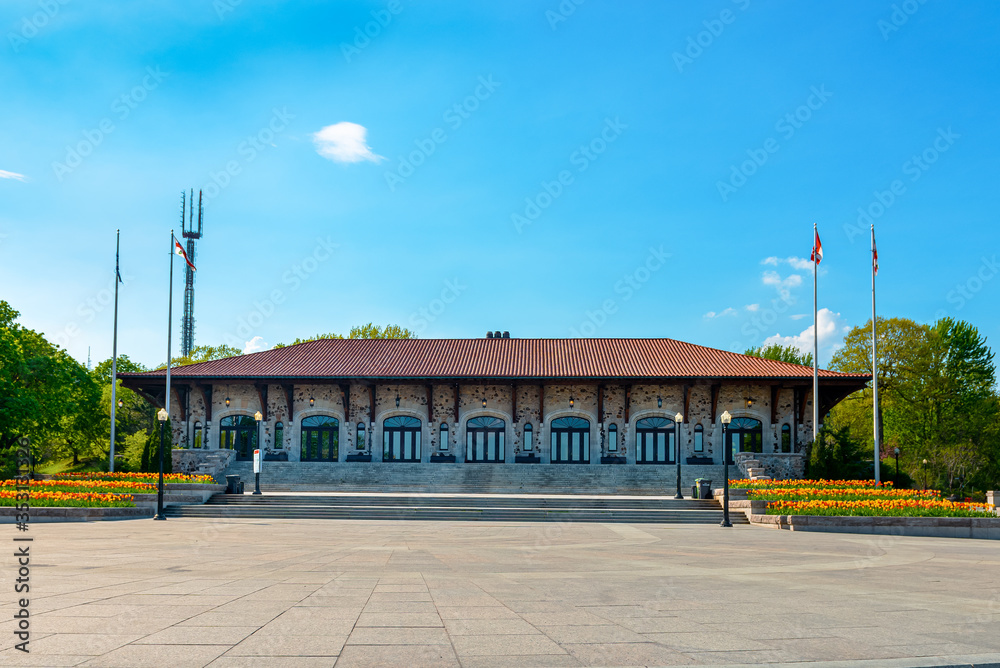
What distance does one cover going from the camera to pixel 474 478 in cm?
3123

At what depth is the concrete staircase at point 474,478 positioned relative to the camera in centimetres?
2908

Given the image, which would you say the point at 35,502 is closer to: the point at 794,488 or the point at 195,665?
the point at 195,665

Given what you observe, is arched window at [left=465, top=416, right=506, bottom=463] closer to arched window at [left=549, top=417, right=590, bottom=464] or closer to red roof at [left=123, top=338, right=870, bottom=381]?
arched window at [left=549, top=417, right=590, bottom=464]

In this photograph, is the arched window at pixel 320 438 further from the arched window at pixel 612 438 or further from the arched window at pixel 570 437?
the arched window at pixel 612 438

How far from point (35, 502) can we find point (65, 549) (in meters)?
10.1

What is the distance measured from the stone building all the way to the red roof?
184mm

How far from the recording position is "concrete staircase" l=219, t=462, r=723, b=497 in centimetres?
2908

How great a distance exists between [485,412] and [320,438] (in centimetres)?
840

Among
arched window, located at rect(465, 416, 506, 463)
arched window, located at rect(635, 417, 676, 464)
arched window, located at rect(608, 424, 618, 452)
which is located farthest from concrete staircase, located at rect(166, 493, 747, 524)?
arched window, located at rect(465, 416, 506, 463)

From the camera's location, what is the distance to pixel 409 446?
3672 centimetres

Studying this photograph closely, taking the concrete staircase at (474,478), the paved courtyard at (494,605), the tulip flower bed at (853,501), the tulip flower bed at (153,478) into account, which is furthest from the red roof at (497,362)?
the paved courtyard at (494,605)

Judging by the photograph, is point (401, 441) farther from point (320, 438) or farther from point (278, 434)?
point (278, 434)

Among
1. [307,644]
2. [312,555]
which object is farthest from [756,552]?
[307,644]

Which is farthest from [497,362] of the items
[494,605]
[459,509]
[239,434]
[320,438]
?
[494,605]
